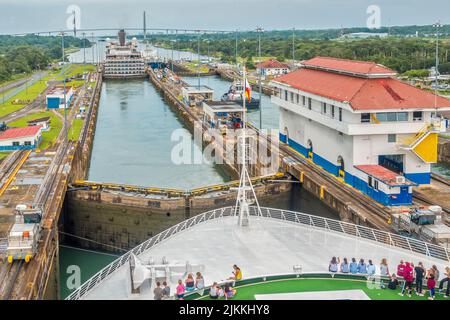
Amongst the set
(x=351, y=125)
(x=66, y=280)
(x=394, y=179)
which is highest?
(x=351, y=125)

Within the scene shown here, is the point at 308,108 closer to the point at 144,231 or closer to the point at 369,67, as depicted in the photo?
the point at 369,67

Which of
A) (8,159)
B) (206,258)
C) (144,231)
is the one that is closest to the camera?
(206,258)

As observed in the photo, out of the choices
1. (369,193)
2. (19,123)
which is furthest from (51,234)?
(19,123)

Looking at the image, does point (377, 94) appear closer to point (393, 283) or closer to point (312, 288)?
point (393, 283)

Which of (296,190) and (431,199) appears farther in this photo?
(296,190)

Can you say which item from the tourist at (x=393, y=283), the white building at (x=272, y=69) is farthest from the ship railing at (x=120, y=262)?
the white building at (x=272, y=69)

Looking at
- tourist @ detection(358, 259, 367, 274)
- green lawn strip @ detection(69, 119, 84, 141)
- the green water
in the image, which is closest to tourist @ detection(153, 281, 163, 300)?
tourist @ detection(358, 259, 367, 274)

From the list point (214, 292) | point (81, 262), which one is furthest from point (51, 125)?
point (214, 292)

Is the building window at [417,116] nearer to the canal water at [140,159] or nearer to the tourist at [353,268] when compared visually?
the canal water at [140,159]
